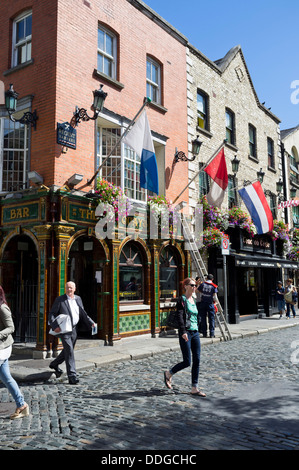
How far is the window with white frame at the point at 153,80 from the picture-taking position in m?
14.1

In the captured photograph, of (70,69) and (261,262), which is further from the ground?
(70,69)

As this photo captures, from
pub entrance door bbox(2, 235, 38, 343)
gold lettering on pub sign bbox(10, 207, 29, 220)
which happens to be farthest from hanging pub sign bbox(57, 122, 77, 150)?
pub entrance door bbox(2, 235, 38, 343)

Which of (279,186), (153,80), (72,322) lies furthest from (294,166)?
(72,322)

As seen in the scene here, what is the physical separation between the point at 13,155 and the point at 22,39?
353 centimetres

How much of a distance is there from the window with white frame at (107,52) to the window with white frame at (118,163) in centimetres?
185

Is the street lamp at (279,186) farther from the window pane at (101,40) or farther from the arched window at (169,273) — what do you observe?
the window pane at (101,40)

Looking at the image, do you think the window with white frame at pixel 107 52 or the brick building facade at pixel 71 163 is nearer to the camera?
the brick building facade at pixel 71 163

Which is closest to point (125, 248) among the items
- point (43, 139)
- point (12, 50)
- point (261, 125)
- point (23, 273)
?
point (23, 273)

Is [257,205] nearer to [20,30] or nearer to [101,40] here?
[101,40]

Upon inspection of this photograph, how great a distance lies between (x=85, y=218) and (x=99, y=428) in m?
6.88

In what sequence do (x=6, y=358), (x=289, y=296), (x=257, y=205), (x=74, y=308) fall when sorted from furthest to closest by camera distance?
(x=289, y=296), (x=257, y=205), (x=74, y=308), (x=6, y=358)

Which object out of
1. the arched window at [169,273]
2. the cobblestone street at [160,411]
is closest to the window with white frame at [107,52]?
the arched window at [169,273]

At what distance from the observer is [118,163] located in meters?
12.4

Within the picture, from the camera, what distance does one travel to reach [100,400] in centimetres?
587
